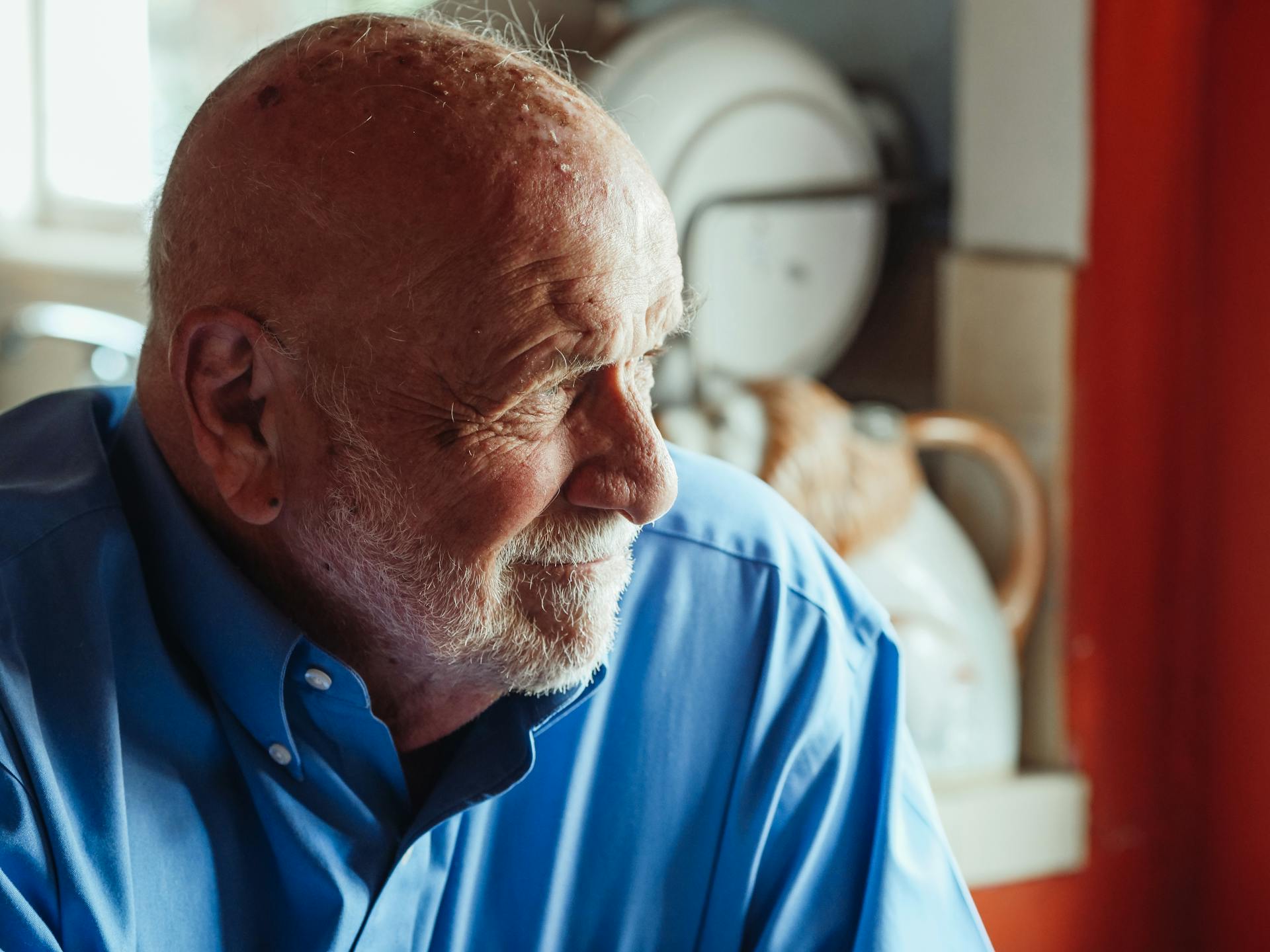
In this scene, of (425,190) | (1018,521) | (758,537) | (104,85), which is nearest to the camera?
(425,190)

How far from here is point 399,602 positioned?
90cm

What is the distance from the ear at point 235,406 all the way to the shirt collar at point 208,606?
0.04 metres

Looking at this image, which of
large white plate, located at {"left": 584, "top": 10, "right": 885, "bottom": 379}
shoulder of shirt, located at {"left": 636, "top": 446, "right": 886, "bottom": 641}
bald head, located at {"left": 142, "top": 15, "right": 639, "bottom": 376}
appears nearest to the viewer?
bald head, located at {"left": 142, "top": 15, "right": 639, "bottom": 376}

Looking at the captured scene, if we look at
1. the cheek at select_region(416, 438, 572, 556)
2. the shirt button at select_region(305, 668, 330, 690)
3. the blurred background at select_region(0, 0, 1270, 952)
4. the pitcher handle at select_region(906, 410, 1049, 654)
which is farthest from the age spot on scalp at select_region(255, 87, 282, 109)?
the pitcher handle at select_region(906, 410, 1049, 654)

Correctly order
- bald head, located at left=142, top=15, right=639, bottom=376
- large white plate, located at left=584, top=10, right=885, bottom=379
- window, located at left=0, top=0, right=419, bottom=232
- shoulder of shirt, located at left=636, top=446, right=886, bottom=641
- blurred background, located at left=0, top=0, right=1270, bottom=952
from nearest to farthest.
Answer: bald head, located at left=142, top=15, right=639, bottom=376
shoulder of shirt, located at left=636, top=446, right=886, bottom=641
blurred background, located at left=0, top=0, right=1270, bottom=952
large white plate, located at left=584, top=10, right=885, bottom=379
window, located at left=0, top=0, right=419, bottom=232

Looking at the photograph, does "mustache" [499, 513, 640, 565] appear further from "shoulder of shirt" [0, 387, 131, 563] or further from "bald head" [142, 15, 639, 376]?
"shoulder of shirt" [0, 387, 131, 563]

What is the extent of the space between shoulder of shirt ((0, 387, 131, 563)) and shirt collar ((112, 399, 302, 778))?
0.10ft

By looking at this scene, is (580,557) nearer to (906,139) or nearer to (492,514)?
(492,514)

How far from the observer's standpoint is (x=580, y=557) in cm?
90

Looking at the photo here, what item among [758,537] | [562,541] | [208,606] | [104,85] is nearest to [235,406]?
[208,606]

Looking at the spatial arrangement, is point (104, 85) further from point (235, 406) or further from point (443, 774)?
point (443, 774)

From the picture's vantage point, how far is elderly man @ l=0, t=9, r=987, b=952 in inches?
32.8

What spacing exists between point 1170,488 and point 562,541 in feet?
4.25

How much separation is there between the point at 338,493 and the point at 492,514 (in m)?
0.11
